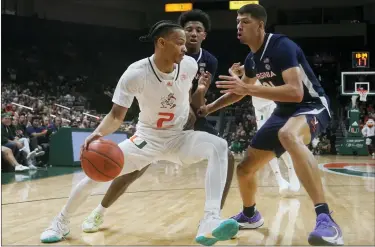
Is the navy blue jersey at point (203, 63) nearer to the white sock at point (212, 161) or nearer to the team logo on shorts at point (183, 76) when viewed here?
the team logo on shorts at point (183, 76)

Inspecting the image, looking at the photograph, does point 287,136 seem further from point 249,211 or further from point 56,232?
point 56,232

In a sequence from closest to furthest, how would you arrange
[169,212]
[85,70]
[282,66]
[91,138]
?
1. [91,138]
2. [282,66]
3. [169,212]
4. [85,70]

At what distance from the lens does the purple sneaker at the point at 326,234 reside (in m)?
3.24

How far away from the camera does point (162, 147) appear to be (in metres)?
3.78

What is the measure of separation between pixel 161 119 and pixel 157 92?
23 centimetres

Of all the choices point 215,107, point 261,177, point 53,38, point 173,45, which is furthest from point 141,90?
point 53,38

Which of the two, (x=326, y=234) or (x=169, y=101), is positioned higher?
(x=169, y=101)

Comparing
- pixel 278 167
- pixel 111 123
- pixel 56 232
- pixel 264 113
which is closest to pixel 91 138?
pixel 111 123

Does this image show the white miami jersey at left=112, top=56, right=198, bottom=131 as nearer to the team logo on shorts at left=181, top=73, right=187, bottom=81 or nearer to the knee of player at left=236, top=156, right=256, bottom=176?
the team logo on shorts at left=181, top=73, right=187, bottom=81

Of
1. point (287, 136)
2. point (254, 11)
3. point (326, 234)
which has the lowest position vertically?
point (326, 234)

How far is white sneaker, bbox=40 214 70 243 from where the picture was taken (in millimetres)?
3604

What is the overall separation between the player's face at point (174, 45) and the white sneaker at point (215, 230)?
1263mm

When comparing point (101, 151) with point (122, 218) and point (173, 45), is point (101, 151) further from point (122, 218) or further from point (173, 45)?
point (122, 218)

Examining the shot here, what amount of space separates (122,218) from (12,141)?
6131 millimetres
